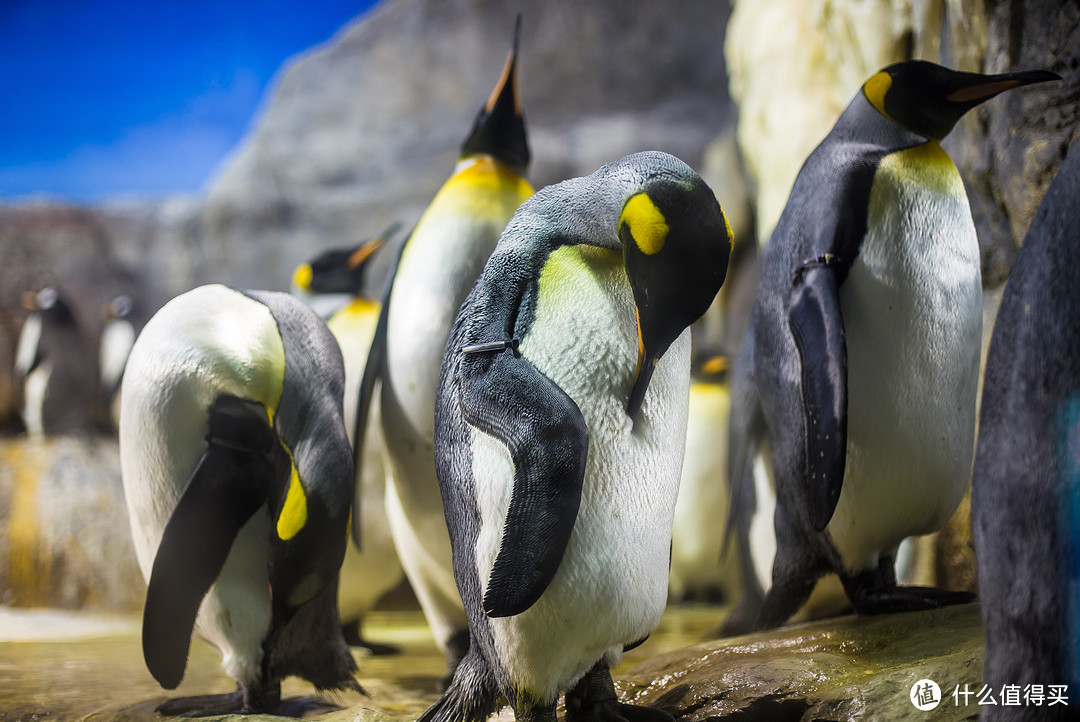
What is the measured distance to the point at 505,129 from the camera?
196 centimetres

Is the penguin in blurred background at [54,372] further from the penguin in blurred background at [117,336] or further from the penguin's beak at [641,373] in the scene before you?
the penguin's beak at [641,373]

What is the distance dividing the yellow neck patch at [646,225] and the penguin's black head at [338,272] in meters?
1.86

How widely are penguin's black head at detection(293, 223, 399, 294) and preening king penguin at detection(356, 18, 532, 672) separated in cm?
102

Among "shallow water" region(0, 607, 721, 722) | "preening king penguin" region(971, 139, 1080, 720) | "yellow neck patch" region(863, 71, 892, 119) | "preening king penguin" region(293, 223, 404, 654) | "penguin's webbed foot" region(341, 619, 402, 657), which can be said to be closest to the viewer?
"preening king penguin" region(971, 139, 1080, 720)

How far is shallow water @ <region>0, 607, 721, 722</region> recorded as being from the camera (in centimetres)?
151

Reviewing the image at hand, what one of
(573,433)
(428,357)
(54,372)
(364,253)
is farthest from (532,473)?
(54,372)

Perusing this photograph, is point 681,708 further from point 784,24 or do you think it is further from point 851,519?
point 784,24

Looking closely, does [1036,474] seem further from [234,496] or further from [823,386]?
[234,496]

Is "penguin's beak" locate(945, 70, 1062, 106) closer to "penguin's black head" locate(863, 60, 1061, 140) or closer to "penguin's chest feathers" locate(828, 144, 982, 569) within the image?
"penguin's black head" locate(863, 60, 1061, 140)

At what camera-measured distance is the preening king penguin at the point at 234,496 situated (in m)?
1.42

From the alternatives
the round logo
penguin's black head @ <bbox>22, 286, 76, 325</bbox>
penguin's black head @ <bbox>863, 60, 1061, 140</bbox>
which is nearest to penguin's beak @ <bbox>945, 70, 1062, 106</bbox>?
penguin's black head @ <bbox>863, 60, 1061, 140</bbox>

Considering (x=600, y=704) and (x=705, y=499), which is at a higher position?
(x=600, y=704)

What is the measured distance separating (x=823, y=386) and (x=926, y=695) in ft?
1.69

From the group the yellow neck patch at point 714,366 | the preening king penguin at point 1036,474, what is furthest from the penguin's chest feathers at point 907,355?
the yellow neck patch at point 714,366
